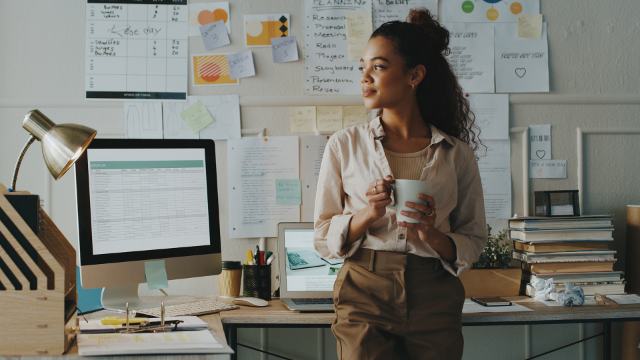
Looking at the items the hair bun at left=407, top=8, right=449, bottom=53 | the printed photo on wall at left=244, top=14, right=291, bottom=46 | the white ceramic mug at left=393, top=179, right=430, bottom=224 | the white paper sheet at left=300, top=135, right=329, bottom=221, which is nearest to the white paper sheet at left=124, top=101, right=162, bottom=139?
the printed photo on wall at left=244, top=14, right=291, bottom=46

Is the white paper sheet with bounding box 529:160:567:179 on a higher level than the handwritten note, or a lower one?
lower

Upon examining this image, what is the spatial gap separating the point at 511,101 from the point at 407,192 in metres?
1.32

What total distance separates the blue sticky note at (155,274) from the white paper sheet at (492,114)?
1.34 meters

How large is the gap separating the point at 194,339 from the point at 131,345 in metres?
0.14

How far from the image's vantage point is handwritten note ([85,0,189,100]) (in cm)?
252

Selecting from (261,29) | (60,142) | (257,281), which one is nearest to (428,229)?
(60,142)

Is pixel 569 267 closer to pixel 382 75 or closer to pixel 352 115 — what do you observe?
pixel 352 115

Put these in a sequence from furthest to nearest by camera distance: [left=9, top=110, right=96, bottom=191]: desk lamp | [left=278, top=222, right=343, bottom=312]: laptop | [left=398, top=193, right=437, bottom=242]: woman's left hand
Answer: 1. [left=278, top=222, right=343, bottom=312]: laptop
2. [left=398, top=193, right=437, bottom=242]: woman's left hand
3. [left=9, top=110, right=96, bottom=191]: desk lamp

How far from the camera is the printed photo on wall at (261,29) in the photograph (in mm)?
2568

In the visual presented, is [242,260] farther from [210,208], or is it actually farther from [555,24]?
[555,24]

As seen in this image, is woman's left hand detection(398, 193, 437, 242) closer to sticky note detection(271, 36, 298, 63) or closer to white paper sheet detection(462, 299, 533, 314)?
white paper sheet detection(462, 299, 533, 314)

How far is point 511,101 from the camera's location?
264 cm

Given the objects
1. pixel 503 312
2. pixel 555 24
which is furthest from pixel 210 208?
pixel 555 24

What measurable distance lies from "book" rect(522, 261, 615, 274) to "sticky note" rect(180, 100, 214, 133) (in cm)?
129
